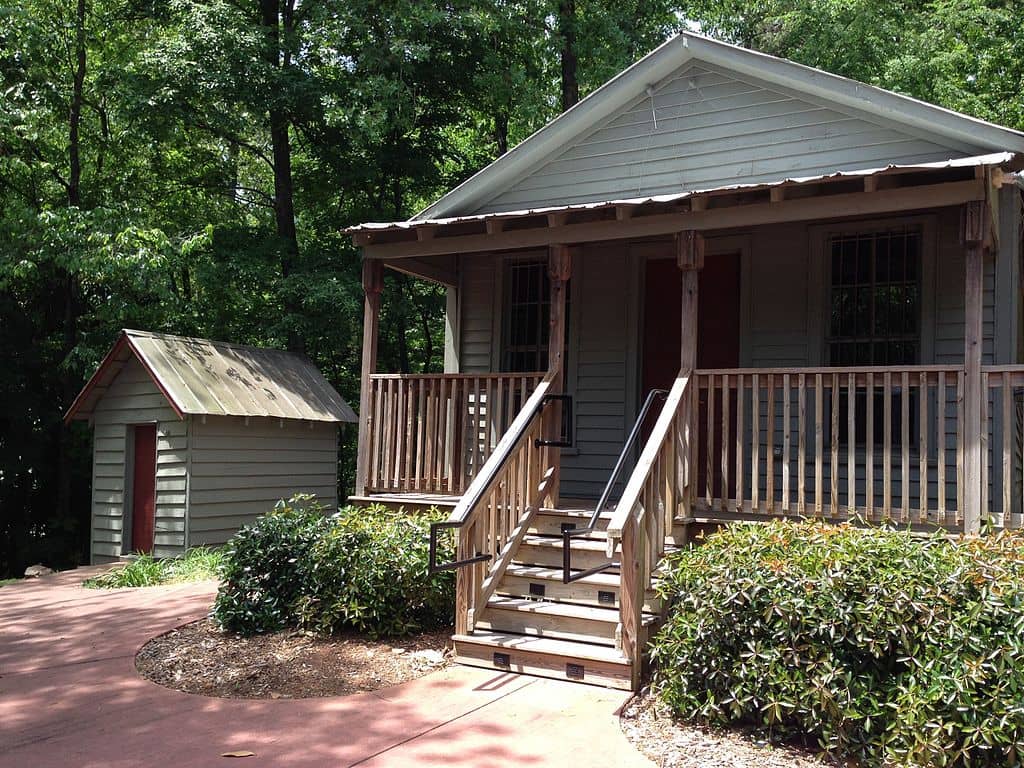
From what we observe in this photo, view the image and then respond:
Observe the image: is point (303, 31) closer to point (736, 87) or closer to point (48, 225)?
point (48, 225)

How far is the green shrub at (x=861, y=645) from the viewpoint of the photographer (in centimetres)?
448

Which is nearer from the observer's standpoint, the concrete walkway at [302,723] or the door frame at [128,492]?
the concrete walkway at [302,723]

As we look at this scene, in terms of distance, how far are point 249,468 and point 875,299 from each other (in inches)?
370

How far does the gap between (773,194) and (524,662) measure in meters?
4.04

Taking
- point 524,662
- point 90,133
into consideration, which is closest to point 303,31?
point 90,133

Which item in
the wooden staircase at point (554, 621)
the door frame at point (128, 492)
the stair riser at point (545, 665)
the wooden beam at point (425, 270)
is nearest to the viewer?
the stair riser at point (545, 665)

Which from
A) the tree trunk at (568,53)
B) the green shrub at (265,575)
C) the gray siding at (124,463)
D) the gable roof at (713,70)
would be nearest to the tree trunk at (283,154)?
the gray siding at (124,463)

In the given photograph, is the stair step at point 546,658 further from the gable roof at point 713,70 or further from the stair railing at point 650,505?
the gable roof at point 713,70

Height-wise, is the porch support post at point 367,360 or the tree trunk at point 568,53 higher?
the tree trunk at point 568,53

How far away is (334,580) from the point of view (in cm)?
730

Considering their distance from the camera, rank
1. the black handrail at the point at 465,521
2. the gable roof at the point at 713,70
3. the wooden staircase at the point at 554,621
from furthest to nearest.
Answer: the gable roof at the point at 713,70 → the black handrail at the point at 465,521 → the wooden staircase at the point at 554,621

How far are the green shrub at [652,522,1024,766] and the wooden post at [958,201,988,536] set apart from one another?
35.2 inches

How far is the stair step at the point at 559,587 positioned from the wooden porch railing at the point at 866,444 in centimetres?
126

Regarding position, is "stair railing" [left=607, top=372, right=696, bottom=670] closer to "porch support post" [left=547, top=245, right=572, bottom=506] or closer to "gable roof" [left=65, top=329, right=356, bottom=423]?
"porch support post" [left=547, top=245, right=572, bottom=506]
